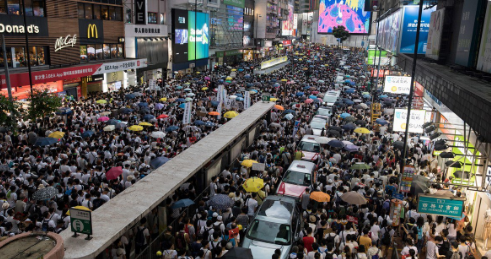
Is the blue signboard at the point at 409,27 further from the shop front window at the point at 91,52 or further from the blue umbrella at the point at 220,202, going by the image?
the shop front window at the point at 91,52

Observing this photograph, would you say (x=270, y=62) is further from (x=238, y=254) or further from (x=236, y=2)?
(x=238, y=254)

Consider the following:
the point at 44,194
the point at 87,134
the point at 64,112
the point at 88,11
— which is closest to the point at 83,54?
the point at 88,11

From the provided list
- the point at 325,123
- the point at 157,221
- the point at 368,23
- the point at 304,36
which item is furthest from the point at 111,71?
the point at 304,36

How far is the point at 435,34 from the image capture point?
766 inches

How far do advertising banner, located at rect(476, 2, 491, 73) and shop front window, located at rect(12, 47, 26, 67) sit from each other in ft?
81.3

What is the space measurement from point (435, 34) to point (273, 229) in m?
14.0

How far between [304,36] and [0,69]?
564 ft

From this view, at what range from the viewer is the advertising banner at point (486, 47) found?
38.3 ft

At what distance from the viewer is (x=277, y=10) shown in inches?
3851

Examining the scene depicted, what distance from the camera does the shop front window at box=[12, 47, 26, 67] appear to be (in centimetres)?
2524

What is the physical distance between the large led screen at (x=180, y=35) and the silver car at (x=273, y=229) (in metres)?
36.0

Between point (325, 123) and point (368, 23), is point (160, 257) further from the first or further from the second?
point (368, 23)

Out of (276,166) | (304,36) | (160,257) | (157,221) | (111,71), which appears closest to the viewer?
(160,257)

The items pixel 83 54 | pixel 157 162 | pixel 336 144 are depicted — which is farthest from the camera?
pixel 83 54
